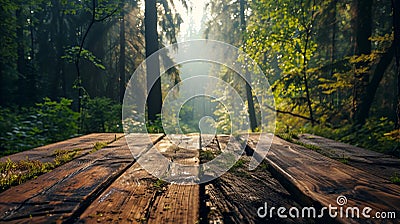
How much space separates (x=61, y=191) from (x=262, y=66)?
11762 mm

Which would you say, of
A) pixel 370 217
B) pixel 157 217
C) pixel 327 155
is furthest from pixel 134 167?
pixel 327 155

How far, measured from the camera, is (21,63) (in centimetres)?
1816

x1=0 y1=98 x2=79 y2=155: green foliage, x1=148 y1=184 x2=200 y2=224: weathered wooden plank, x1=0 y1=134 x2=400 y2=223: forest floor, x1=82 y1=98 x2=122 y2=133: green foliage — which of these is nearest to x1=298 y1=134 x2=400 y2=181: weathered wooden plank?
x1=0 y1=134 x2=400 y2=223: forest floor

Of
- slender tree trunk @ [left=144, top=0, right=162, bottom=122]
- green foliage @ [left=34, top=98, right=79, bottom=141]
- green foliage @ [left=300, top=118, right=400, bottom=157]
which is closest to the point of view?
green foliage @ [left=300, top=118, right=400, bottom=157]

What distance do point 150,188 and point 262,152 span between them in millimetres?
A: 1206

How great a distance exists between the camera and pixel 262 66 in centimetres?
1243

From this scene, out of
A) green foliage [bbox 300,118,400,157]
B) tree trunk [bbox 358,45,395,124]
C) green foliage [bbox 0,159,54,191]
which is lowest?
green foliage [bbox 300,118,400,157]

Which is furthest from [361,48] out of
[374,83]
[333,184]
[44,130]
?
[44,130]

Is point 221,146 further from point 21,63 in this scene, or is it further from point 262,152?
point 21,63

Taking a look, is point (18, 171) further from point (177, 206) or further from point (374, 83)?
point (374, 83)

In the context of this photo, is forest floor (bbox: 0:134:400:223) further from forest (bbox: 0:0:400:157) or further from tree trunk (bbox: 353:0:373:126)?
tree trunk (bbox: 353:0:373:126)
